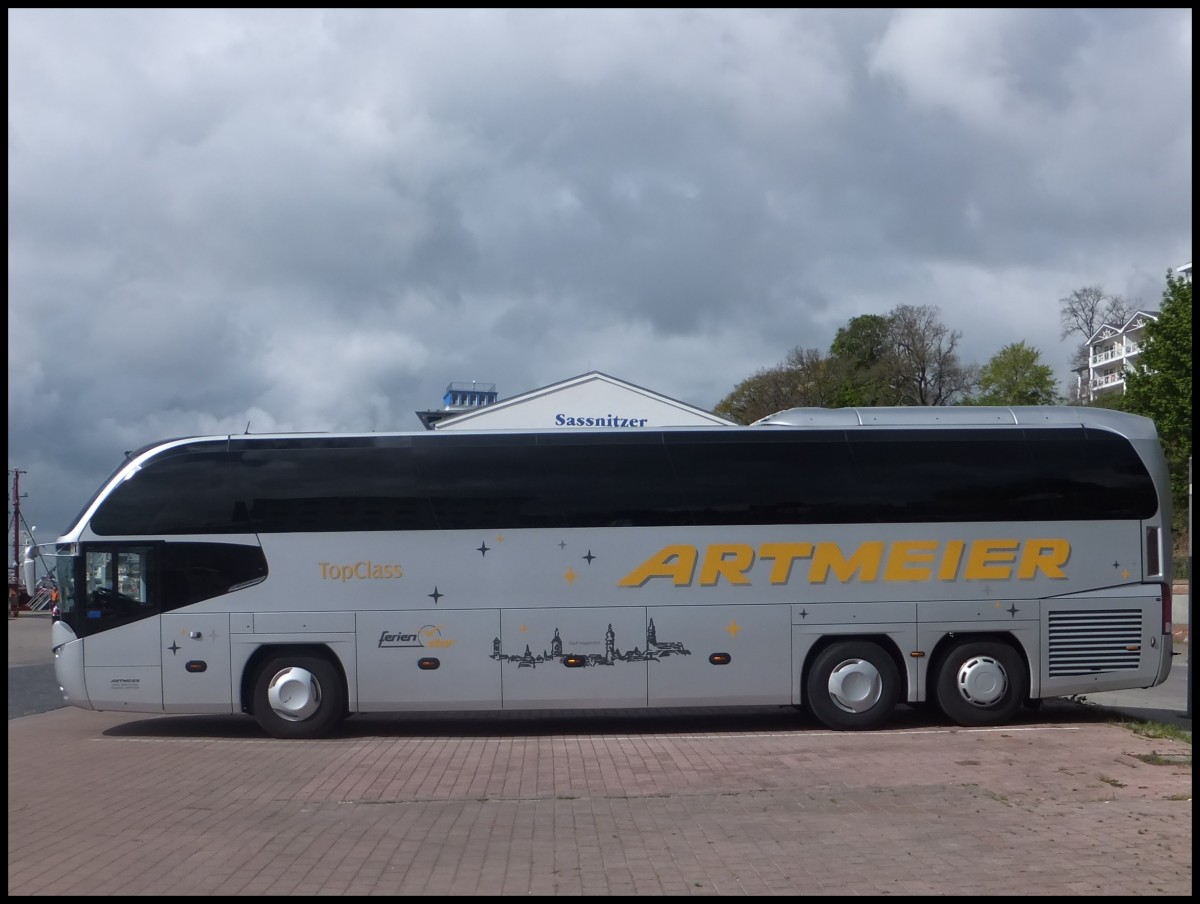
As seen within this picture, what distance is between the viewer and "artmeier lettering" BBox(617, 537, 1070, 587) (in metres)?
13.8

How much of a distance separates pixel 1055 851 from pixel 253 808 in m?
6.11

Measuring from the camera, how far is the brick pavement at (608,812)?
23.7 feet

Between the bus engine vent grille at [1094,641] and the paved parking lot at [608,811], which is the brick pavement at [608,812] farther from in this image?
the bus engine vent grille at [1094,641]

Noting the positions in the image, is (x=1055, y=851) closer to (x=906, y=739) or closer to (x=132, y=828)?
(x=906, y=739)

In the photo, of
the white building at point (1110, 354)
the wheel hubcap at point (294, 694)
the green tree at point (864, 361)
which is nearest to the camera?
the wheel hubcap at point (294, 694)

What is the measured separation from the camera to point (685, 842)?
8141 millimetres

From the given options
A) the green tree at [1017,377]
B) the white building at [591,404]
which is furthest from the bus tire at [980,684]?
the green tree at [1017,377]

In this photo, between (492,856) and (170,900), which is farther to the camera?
(492,856)

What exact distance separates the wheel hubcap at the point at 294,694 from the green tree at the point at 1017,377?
6727cm

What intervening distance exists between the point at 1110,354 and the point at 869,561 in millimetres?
109594

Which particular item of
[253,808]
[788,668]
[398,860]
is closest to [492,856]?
[398,860]

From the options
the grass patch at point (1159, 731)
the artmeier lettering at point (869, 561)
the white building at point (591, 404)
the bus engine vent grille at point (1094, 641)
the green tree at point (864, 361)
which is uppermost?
the green tree at point (864, 361)

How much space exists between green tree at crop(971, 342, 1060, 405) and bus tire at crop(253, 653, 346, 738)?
220 feet

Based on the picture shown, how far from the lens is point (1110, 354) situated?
371ft
